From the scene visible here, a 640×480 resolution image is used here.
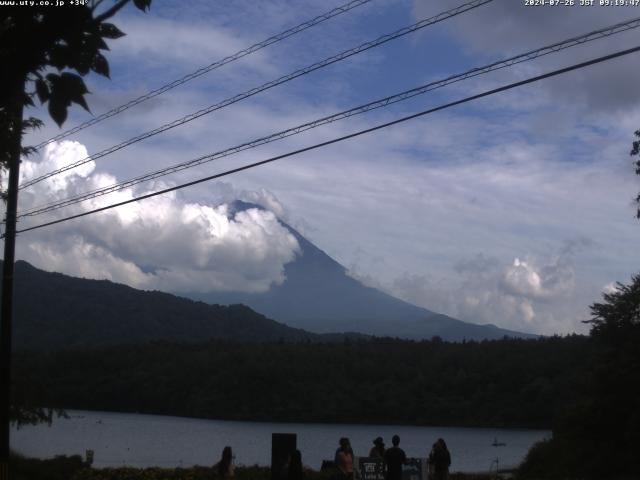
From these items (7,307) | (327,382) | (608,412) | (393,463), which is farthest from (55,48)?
(327,382)

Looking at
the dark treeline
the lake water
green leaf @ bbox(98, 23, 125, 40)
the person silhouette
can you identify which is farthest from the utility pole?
the dark treeline

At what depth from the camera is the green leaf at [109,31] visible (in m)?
5.71

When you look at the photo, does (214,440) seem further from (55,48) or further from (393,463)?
(55,48)

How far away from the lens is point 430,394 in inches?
4766

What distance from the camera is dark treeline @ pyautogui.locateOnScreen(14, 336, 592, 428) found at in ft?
368

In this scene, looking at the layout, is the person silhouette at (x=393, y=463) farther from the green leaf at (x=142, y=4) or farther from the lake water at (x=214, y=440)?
the lake water at (x=214, y=440)

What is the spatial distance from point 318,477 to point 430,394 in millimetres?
101745

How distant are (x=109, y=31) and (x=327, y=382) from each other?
401 ft

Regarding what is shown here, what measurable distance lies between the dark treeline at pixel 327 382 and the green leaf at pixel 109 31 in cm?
10434

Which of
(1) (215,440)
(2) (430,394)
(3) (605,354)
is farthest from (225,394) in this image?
(3) (605,354)

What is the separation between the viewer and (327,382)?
12619 centimetres

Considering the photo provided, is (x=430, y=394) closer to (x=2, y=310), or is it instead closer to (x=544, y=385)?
(x=544, y=385)

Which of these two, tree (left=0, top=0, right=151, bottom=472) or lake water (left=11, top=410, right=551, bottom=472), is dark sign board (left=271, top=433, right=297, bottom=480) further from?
lake water (left=11, top=410, right=551, bottom=472)

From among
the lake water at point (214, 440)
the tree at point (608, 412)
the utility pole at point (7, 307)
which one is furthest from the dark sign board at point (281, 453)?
the lake water at point (214, 440)
